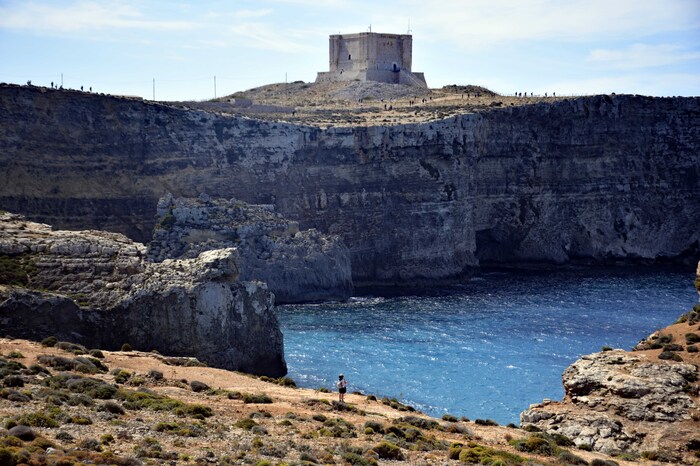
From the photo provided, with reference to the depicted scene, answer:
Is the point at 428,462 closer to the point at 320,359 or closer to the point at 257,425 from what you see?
the point at 257,425

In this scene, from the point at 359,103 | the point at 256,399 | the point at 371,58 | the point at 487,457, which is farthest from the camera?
the point at 371,58

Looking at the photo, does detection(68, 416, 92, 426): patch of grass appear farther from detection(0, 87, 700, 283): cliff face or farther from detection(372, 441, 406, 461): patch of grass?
detection(0, 87, 700, 283): cliff face

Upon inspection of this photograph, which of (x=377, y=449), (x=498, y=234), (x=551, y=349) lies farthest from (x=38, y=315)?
(x=498, y=234)

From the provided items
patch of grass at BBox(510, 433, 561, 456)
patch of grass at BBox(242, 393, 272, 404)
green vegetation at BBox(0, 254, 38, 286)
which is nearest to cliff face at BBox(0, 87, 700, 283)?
green vegetation at BBox(0, 254, 38, 286)

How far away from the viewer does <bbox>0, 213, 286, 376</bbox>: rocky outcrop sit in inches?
1809

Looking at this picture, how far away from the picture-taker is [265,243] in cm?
7044

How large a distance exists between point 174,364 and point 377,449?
15571mm

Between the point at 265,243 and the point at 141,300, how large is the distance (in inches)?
945

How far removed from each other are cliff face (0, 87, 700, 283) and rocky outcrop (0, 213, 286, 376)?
81.7 ft

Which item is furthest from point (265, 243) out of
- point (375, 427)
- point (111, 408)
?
point (111, 408)

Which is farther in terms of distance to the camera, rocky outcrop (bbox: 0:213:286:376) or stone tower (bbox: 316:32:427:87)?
stone tower (bbox: 316:32:427:87)

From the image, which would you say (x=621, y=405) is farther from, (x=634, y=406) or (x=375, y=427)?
(x=375, y=427)

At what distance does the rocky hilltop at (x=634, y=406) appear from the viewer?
33531 mm

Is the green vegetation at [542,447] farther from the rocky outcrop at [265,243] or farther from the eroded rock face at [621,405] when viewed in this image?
the rocky outcrop at [265,243]
